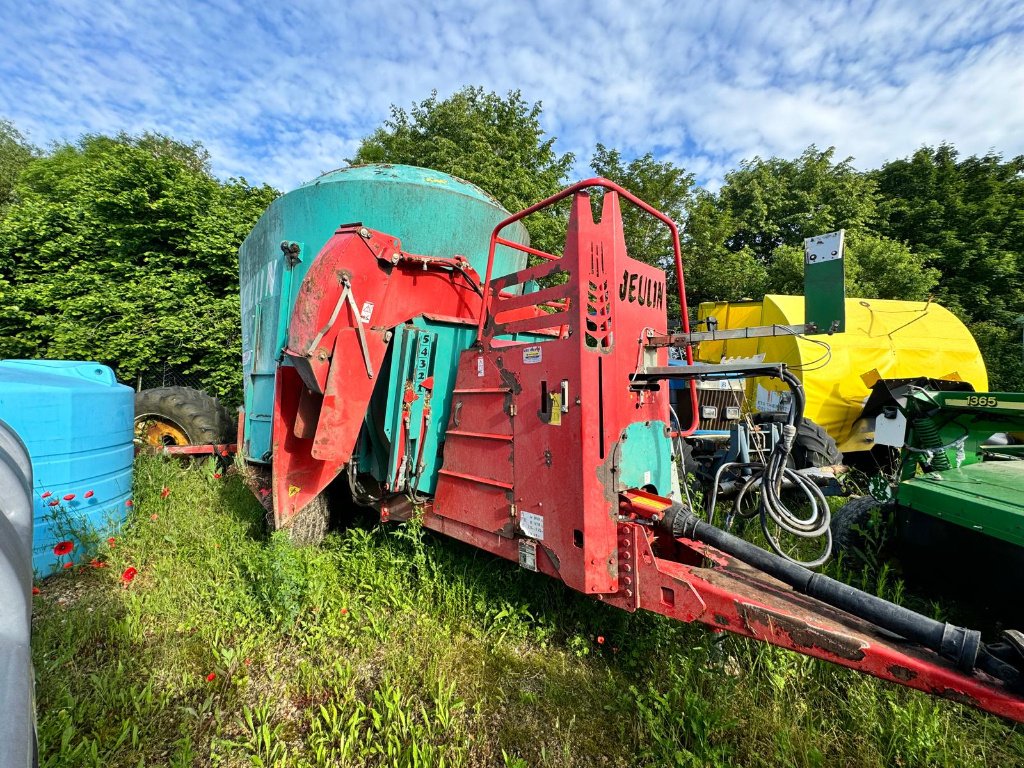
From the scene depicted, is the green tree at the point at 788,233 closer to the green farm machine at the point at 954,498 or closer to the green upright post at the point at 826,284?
the green farm machine at the point at 954,498

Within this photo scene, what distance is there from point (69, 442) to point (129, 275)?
7468mm

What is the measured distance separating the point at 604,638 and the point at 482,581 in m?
0.90

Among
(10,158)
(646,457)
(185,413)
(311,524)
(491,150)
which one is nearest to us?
(646,457)

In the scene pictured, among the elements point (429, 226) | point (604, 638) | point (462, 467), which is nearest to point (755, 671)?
point (604, 638)

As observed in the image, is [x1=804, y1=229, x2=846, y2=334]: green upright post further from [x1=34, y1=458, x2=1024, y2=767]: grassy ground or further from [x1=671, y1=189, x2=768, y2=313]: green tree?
[x1=671, y1=189, x2=768, y2=313]: green tree

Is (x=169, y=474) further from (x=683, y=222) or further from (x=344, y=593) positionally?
(x=683, y=222)

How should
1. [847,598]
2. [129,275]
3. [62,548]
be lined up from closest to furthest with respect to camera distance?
[847,598]
[62,548]
[129,275]

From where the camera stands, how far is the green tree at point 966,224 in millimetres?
16281

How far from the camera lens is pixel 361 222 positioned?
11.4 ft

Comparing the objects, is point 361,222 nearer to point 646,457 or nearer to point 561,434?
point 561,434

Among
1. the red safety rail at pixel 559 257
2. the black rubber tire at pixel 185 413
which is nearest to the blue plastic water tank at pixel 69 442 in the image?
the black rubber tire at pixel 185 413

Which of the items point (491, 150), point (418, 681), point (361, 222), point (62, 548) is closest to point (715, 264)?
point (491, 150)

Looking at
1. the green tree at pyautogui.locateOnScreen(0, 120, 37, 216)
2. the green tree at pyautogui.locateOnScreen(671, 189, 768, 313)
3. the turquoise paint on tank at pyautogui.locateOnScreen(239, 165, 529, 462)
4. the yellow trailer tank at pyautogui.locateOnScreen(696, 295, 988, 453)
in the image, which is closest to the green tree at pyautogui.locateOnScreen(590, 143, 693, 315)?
the green tree at pyautogui.locateOnScreen(671, 189, 768, 313)

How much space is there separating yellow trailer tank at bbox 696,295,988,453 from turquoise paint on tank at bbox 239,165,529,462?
4.95 m
